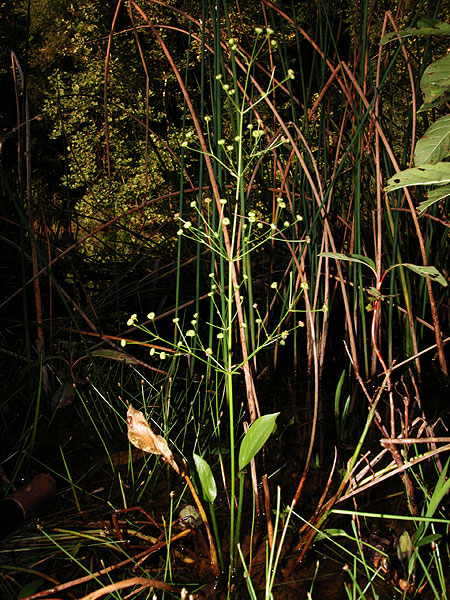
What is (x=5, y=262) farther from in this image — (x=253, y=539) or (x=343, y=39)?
(x=343, y=39)

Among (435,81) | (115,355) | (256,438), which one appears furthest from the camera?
(115,355)

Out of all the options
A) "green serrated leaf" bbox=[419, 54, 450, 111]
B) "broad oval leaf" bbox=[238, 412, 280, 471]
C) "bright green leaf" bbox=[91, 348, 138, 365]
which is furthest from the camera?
"bright green leaf" bbox=[91, 348, 138, 365]

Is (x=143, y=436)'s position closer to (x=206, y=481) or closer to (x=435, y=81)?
(x=206, y=481)

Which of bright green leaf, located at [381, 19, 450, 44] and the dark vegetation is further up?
bright green leaf, located at [381, 19, 450, 44]

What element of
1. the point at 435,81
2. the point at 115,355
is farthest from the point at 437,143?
the point at 115,355

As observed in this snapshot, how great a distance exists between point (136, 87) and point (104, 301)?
7.49 meters

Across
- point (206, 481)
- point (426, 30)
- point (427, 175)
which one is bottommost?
point (206, 481)

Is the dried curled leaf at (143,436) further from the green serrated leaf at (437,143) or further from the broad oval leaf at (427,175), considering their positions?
the green serrated leaf at (437,143)

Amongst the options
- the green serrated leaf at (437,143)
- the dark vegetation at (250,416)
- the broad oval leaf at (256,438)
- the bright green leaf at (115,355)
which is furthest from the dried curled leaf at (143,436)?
the green serrated leaf at (437,143)

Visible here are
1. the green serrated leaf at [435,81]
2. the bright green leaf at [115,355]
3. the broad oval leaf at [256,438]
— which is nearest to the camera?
the broad oval leaf at [256,438]

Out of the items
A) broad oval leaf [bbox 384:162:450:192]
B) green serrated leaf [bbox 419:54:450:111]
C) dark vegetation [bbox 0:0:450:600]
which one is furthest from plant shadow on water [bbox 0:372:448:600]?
green serrated leaf [bbox 419:54:450:111]

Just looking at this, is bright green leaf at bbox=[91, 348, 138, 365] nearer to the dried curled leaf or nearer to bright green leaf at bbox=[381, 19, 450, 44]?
the dried curled leaf

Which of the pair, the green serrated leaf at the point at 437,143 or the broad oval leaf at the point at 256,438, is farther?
the green serrated leaf at the point at 437,143

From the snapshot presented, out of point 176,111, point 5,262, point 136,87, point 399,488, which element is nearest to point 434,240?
point 399,488
